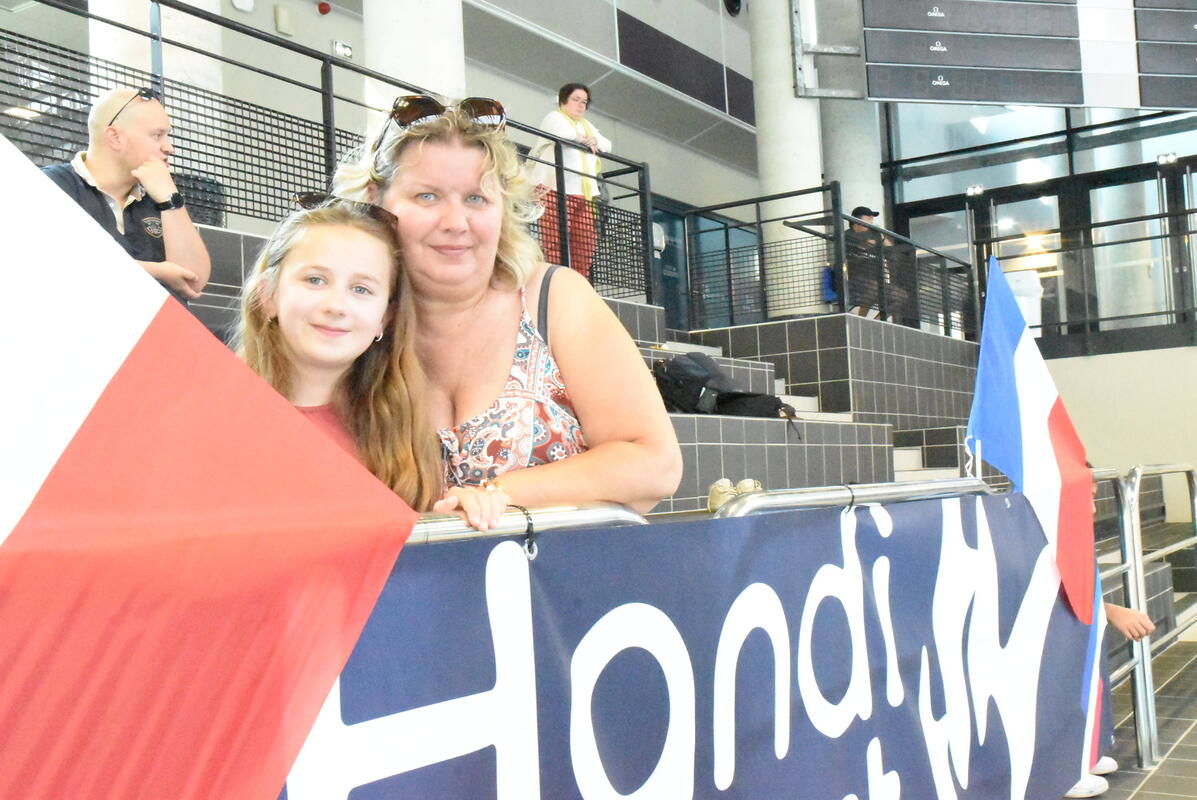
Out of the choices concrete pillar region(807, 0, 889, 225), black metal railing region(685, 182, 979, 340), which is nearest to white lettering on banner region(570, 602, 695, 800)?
black metal railing region(685, 182, 979, 340)

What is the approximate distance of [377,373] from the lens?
4.64 feet

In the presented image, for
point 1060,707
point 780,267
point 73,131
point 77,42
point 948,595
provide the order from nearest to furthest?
point 948,595
point 1060,707
point 73,131
point 77,42
point 780,267

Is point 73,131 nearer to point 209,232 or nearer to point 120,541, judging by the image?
point 209,232

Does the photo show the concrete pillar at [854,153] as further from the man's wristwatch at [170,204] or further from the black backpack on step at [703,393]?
the man's wristwatch at [170,204]

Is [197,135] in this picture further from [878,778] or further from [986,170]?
[986,170]

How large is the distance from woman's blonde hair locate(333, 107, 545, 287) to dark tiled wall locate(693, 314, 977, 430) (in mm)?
6714

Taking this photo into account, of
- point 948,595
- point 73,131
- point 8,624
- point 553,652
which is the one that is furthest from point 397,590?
point 73,131

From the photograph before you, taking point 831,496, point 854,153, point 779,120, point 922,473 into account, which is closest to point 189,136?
point 831,496

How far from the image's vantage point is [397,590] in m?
1.04

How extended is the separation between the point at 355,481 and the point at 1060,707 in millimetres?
2076

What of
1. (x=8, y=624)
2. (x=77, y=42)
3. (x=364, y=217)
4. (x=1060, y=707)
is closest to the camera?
(x=8, y=624)

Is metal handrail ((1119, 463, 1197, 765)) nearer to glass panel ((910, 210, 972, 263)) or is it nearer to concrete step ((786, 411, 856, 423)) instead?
concrete step ((786, 411, 856, 423))

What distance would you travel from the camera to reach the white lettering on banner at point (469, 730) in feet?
3.15

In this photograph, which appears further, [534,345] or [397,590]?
[534,345]
